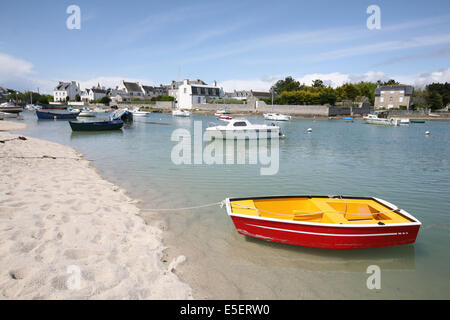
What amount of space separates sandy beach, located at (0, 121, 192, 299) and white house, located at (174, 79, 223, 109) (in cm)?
9110

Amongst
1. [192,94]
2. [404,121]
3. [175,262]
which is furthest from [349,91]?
[175,262]

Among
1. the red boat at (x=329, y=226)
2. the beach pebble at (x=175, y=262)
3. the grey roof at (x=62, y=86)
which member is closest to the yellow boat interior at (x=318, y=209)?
the red boat at (x=329, y=226)

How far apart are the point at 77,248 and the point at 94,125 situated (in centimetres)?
3239

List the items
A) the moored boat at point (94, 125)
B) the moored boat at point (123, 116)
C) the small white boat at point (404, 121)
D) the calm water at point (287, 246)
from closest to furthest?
1. the calm water at point (287, 246)
2. the moored boat at point (94, 125)
3. the moored boat at point (123, 116)
4. the small white boat at point (404, 121)

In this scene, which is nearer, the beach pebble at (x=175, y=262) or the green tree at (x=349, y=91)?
the beach pebble at (x=175, y=262)

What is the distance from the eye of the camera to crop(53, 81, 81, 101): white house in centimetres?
12344

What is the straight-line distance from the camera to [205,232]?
25.7 ft

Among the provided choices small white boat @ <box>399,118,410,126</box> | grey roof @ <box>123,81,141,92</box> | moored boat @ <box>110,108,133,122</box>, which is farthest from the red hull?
grey roof @ <box>123,81,141,92</box>

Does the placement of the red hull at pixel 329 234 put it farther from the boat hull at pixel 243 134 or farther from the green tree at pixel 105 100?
the green tree at pixel 105 100

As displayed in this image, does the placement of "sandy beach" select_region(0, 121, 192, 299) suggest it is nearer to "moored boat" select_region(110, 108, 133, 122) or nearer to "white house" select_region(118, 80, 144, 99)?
"moored boat" select_region(110, 108, 133, 122)

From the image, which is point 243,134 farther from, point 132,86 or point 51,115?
point 132,86

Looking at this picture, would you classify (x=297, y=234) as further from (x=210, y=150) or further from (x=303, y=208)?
(x=210, y=150)

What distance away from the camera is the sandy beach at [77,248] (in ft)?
14.9

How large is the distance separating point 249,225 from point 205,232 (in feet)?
4.90
